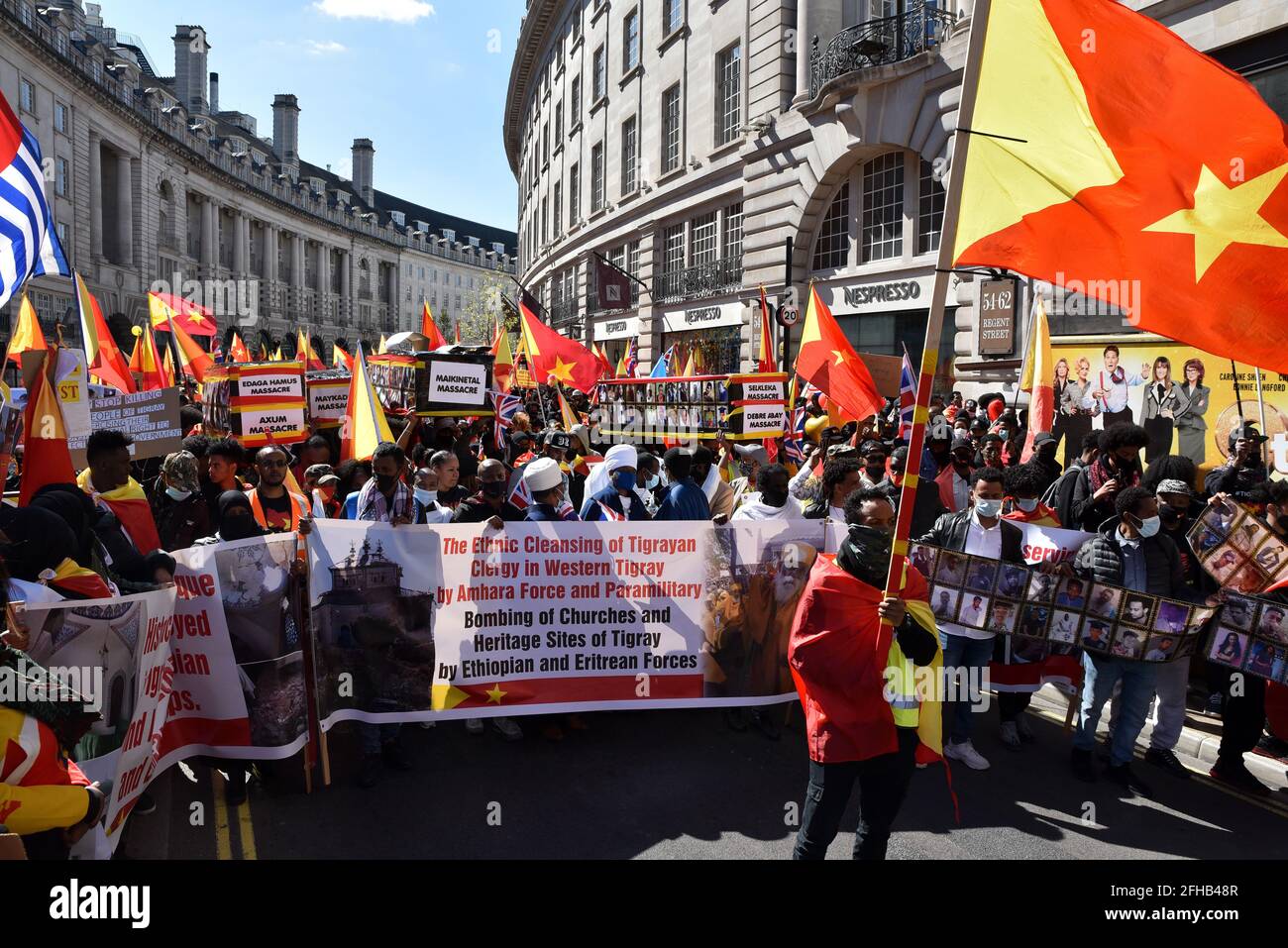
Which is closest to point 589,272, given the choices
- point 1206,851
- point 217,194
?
point 1206,851

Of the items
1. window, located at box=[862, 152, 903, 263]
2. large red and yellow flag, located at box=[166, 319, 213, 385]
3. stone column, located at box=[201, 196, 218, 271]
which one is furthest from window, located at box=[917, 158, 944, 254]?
stone column, located at box=[201, 196, 218, 271]

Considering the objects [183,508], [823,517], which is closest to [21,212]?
[183,508]

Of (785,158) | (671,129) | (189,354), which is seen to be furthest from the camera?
(671,129)

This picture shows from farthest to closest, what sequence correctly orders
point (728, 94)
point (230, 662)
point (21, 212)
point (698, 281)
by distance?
point (698, 281)
point (728, 94)
point (230, 662)
point (21, 212)

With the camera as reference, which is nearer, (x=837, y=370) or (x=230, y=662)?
(x=230, y=662)

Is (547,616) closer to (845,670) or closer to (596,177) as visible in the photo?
(845,670)

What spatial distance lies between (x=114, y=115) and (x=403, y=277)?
5798cm

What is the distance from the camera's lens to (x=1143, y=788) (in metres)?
5.36

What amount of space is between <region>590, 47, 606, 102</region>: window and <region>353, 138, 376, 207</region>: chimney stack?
7579 cm

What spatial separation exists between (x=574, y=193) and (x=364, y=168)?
76.4 m

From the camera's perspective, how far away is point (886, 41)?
20.1 meters

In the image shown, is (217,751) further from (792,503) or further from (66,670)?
(792,503)

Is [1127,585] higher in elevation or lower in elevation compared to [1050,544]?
lower
